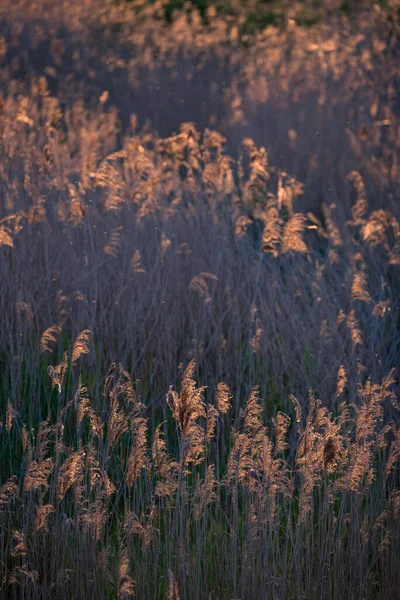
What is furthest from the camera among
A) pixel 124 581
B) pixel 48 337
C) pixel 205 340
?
pixel 205 340

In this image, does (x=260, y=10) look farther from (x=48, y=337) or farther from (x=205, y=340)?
(x=48, y=337)

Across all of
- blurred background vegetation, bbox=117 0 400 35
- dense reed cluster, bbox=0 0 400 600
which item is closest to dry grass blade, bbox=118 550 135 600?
dense reed cluster, bbox=0 0 400 600

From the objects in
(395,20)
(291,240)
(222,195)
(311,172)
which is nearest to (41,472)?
(291,240)

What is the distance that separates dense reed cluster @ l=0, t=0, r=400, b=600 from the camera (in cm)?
238

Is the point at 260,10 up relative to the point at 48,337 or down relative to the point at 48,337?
up

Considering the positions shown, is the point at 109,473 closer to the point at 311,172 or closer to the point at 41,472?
the point at 41,472

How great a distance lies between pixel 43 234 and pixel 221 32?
213 inches

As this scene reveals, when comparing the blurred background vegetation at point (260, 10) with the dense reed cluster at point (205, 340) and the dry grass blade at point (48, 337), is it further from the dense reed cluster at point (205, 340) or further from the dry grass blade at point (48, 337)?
the dry grass blade at point (48, 337)

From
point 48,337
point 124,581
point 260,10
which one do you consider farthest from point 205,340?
point 260,10

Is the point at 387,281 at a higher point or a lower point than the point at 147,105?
lower

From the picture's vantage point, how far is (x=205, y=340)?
3828 millimetres

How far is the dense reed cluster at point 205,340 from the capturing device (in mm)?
2383

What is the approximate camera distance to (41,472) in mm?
2297

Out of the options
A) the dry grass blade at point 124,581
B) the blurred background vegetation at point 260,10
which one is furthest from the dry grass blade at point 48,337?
the blurred background vegetation at point 260,10
